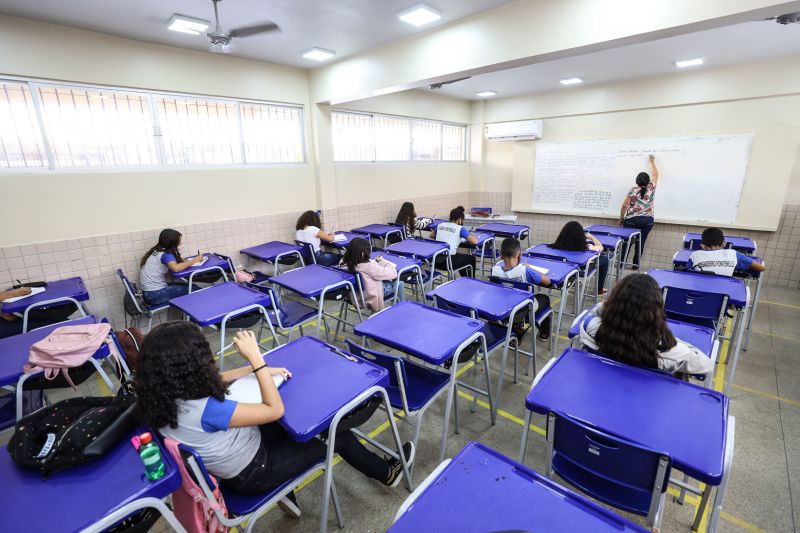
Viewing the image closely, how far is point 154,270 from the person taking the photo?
3746 mm

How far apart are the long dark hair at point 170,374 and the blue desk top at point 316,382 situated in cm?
32

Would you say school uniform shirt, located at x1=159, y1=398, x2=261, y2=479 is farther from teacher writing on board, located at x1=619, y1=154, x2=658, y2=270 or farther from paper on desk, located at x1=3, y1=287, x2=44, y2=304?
teacher writing on board, located at x1=619, y1=154, x2=658, y2=270

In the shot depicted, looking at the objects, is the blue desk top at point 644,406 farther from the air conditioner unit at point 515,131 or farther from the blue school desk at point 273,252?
the air conditioner unit at point 515,131

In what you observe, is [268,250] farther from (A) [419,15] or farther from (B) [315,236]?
(A) [419,15]

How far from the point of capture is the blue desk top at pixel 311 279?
3069 mm

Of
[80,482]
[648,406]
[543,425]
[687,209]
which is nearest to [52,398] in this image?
[80,482]

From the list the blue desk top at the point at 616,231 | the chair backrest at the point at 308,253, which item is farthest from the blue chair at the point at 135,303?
the blue desk top at the point at 616,231

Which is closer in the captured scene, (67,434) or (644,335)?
(67,434)

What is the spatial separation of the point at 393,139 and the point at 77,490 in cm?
650

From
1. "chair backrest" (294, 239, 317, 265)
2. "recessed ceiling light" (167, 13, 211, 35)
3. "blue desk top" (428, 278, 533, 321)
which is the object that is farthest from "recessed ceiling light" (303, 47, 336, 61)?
"blue desk top" (428, 278, 533, 321)

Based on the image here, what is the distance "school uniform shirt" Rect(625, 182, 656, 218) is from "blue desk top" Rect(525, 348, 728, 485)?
494 cm

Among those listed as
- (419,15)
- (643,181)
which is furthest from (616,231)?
(419,15)

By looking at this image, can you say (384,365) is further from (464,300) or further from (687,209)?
(687,209)

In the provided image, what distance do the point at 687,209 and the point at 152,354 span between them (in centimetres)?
717
